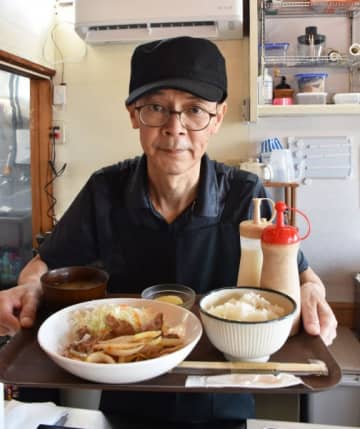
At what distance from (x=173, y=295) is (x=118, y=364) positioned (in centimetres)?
33

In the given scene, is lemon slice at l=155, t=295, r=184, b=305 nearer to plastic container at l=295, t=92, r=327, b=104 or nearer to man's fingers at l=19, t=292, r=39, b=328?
man's fingers at l=19, t=292, r=39, b=328

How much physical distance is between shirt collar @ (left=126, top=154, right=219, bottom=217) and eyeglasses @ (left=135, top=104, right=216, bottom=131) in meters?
0.17

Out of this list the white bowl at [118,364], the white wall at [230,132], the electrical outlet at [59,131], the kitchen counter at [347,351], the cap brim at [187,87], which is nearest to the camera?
the white bowl at [118,364]

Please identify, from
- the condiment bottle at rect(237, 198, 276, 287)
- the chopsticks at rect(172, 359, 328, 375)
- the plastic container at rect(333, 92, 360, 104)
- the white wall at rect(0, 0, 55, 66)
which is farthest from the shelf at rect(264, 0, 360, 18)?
the chopsticks at rect(172, 359, 328, 375)

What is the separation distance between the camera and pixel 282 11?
2262 mm

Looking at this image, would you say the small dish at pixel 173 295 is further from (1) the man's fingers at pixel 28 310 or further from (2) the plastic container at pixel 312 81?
(2) the plastic container at pixel 312 81

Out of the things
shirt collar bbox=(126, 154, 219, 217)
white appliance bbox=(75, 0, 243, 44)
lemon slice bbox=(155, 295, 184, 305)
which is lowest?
lemon slice bbox=(155, 295, 184, 305)

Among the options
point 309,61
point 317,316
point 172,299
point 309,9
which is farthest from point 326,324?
point 309,9

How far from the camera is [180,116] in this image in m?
0.98

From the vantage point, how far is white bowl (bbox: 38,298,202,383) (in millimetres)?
563

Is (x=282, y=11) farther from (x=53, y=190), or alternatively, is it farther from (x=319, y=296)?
(x=319, y=296)

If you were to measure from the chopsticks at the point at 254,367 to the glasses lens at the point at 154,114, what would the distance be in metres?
0.55

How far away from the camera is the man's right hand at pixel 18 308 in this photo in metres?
0.78

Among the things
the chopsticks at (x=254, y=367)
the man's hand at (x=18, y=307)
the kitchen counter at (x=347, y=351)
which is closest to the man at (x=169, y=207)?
the man's hand at (x=18, y=307)
